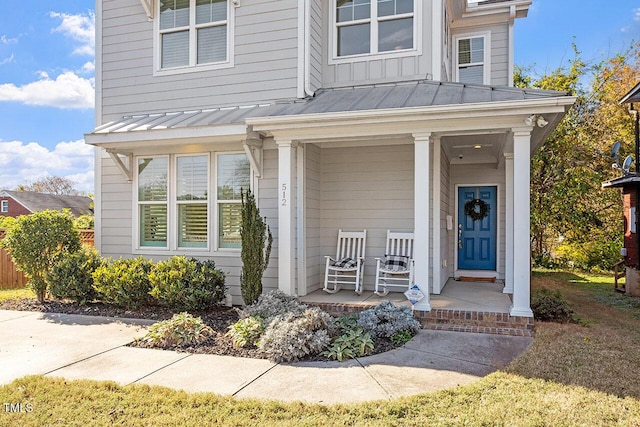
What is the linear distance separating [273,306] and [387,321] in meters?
1.44

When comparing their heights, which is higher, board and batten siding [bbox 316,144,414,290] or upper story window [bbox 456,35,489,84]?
upper story window [bbox 456,35,489,84]

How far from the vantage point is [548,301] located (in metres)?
6.45

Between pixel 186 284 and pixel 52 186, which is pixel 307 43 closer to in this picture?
pixel 186 284

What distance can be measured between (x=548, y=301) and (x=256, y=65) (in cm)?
559

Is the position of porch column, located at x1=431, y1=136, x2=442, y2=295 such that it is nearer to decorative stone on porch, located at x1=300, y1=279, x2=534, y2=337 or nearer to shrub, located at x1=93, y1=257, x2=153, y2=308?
decorative stone on porch, located at x1=300, y1=279, x2=534, y2=337

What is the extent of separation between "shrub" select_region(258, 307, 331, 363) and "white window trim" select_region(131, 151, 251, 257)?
2.56 m

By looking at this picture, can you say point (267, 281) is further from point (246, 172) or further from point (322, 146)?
point (322, 146)

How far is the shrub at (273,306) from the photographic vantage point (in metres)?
5.81

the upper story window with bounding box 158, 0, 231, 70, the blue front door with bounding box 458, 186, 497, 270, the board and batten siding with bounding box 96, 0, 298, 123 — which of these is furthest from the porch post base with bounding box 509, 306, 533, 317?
the upper story window with bounding box 158, 0, 231, 70

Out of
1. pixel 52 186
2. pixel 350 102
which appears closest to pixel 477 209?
pixel 350 102

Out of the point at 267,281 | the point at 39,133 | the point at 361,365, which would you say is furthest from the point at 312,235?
the point at 39,133

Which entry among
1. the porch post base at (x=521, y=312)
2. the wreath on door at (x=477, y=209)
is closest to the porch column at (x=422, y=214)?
the porch post base at (x=521, y=312)

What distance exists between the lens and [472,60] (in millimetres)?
10125

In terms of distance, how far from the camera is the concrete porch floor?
20.8ft
